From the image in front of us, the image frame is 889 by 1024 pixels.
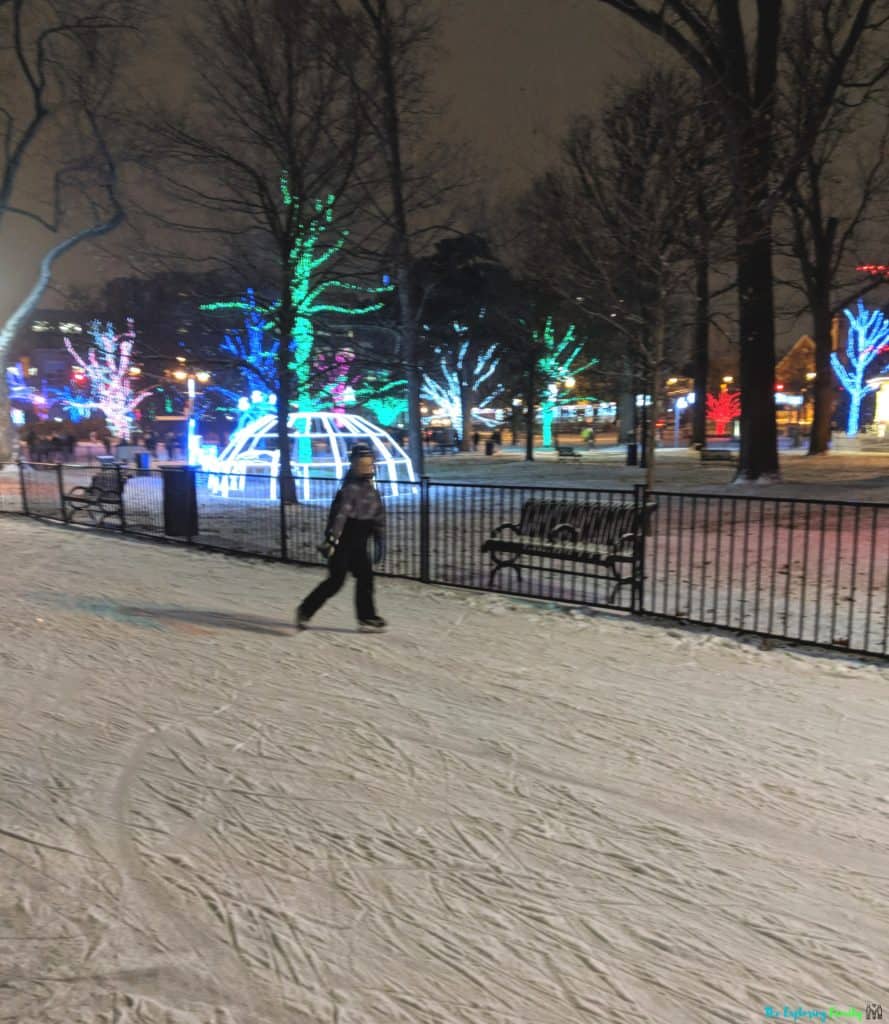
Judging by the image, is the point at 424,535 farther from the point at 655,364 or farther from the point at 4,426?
the point at 4,426

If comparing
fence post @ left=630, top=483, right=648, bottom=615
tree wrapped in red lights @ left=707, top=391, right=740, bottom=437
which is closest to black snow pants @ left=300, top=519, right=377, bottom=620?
fence post @ left=630, top=483, right=648, bottom=615

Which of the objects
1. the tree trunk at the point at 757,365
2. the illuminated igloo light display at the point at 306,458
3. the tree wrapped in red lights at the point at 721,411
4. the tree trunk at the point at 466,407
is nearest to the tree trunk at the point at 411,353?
the illuminated igloo light display at the point at 306,458

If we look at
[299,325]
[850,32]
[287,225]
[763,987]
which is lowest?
[763,987]

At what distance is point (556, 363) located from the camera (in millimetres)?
44625

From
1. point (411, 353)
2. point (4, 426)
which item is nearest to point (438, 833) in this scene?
point (411, 353)

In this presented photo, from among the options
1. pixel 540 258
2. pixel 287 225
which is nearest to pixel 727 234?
pixel 540 258

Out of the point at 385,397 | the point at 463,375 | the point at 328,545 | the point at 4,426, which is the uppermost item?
the point at 463,375

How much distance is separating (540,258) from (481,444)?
1195 inches

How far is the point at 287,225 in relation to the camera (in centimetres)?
1538

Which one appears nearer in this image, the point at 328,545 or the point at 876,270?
the point at 328,545

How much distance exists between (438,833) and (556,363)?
4302cm

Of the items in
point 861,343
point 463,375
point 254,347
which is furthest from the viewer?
point 861,343

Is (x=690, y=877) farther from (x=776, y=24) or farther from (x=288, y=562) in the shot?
(x=776, y=24)

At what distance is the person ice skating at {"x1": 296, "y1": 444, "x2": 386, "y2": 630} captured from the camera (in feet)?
21.1
